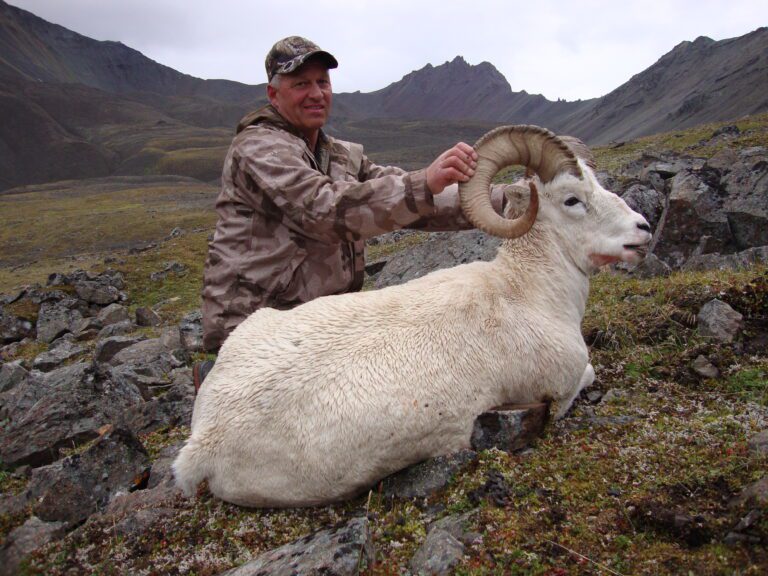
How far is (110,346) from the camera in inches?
509

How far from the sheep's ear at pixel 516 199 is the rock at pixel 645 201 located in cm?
707

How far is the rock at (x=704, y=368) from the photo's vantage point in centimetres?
586

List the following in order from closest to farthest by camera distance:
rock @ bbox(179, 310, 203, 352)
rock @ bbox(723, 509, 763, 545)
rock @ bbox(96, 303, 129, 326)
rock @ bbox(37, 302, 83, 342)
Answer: rock @ bbox(723, 509, 763, 545) < rock @ bbox(179, 310, 203, 352) < rock @ bbox(96, 303, 129, 326) < rock @ bbox(37, 302, 83, 342)

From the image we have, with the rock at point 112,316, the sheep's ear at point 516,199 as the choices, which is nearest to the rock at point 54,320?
the rock at point 112,316

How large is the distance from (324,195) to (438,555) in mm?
3331

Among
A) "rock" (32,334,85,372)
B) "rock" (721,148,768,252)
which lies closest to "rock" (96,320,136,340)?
"rock" (32,334,85,372)

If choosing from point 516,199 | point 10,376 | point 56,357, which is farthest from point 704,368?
point 56,357

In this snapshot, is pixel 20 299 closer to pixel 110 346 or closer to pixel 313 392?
pixel 110 346

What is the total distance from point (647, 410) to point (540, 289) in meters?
1.55

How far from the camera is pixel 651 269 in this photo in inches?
390

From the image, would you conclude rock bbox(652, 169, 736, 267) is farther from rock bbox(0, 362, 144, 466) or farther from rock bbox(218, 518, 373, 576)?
rock bbox(0, 362, 144, 466)

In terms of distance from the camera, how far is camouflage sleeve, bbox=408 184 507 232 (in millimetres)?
6371

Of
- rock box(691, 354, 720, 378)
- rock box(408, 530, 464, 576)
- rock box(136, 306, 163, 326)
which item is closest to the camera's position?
rock box(408, 530, 464, 576)

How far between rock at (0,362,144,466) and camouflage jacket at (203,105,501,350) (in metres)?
2.69
